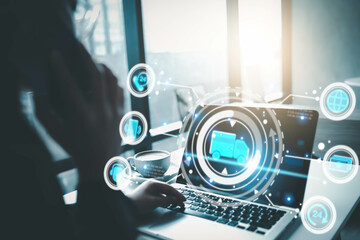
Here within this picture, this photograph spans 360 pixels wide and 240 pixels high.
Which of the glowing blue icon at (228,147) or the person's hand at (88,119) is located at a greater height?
the person's hand at (88,119)

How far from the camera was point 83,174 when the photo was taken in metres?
0.46

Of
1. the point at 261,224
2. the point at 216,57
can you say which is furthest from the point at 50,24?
the point at 216,57

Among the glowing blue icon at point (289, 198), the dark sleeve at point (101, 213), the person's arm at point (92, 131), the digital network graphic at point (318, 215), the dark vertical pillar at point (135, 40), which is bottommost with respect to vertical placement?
the digital network graphic at point (318, 215)

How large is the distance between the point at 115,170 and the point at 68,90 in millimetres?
606

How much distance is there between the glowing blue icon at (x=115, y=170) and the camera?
0.95m

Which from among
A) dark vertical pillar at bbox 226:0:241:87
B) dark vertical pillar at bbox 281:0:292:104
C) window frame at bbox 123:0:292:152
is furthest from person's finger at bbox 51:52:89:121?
dark vertical pillar at bbox 281:0:292:104

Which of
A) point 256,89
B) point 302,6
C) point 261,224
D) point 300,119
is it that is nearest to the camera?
point 261,224

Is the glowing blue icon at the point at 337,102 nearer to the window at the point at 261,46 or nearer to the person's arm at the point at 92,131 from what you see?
the person's arm at the point at 92,131

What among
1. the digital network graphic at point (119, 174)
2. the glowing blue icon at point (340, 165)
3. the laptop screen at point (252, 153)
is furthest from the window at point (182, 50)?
the glowing blue icon at point (340, 165)

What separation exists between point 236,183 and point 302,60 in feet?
12.8

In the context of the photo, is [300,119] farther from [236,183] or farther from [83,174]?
[83,174]

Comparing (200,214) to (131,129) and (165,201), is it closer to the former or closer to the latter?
(165,201)

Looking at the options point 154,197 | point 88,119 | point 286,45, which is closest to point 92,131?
point 88,119

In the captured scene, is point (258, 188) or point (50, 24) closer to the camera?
point (50, 24)
